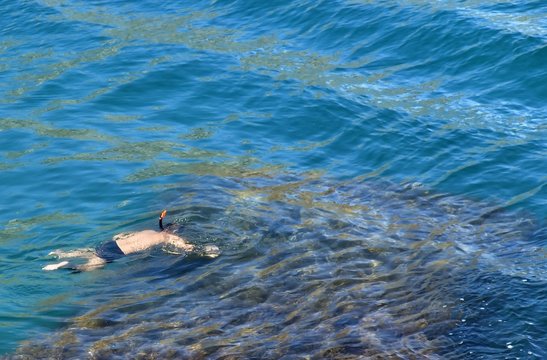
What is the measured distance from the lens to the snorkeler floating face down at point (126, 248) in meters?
10.4

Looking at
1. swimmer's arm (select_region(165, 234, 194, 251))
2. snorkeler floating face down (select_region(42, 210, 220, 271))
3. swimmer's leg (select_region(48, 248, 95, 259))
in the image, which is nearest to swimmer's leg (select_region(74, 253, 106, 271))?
snorkeler floating face down (select_region(42, 210, 220, 271))

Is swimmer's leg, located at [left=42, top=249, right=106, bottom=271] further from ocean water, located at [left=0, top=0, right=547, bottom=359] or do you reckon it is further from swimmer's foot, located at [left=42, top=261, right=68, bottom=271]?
ocean water, located at [left=0, top=0, right=547, bottom=359]

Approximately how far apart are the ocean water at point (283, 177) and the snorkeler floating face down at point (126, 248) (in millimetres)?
159

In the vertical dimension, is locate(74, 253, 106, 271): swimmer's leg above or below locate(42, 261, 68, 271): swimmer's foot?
below

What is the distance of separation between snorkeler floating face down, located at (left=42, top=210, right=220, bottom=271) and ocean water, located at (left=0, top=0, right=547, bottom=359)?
0.16 metres

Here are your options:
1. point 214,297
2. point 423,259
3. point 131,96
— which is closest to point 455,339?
point 423,259

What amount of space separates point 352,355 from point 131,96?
9069 millimetres

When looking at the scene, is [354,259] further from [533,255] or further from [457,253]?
[533,255]

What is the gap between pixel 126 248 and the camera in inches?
415

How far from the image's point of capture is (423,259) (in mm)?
9984

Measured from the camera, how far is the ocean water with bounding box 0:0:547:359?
8.80 metres

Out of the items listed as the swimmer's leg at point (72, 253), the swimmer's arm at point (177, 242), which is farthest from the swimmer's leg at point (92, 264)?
the swimmer's arm at point (177, 242)

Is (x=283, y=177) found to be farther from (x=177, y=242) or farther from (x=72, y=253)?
(x=72, y=253)

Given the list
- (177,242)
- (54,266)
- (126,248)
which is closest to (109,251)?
(126,248)
